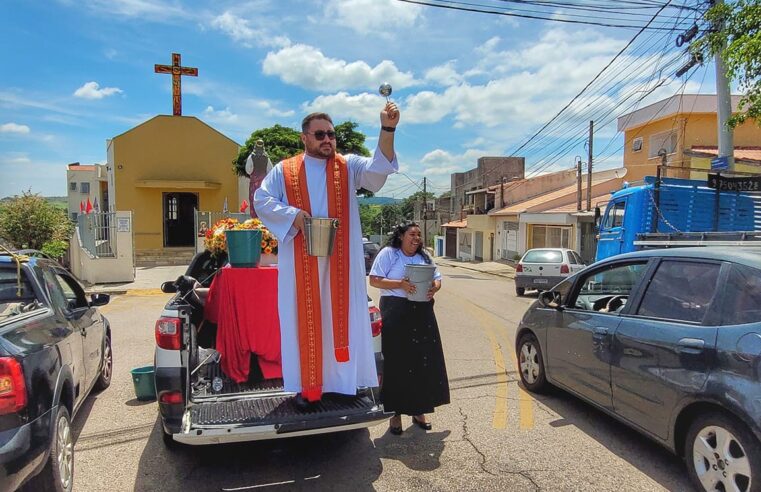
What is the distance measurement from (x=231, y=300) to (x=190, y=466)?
4.00 feet

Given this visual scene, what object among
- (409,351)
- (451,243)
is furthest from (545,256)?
(451,243)

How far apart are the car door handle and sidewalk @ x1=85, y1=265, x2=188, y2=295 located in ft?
46.8

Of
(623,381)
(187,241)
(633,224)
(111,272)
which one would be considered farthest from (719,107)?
(187,241)

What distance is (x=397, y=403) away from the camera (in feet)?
13.6

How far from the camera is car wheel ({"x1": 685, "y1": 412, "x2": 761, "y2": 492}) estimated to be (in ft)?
9.32

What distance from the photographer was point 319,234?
3334 millimetres

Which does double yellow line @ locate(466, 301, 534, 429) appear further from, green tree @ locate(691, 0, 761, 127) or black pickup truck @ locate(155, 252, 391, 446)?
green tree @ locate(691, 0, 761, 127)

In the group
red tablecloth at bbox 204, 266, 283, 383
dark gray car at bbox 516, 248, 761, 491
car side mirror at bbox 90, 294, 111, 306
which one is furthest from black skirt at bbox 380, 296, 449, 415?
car side mirror at bbox 90, 294, 111, 306

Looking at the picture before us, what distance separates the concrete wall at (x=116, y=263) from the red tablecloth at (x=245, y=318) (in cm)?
1402

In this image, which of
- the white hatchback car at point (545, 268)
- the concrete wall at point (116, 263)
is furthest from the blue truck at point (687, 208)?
the concrete wall at point (116, 263)

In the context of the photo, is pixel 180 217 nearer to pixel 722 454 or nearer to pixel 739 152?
pixel 739 152

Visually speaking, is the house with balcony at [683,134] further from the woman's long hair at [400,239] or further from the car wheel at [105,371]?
the car wheel at [105,371]

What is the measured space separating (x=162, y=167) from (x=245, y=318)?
23432 mm

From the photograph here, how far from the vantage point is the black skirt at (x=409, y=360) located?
414cm
